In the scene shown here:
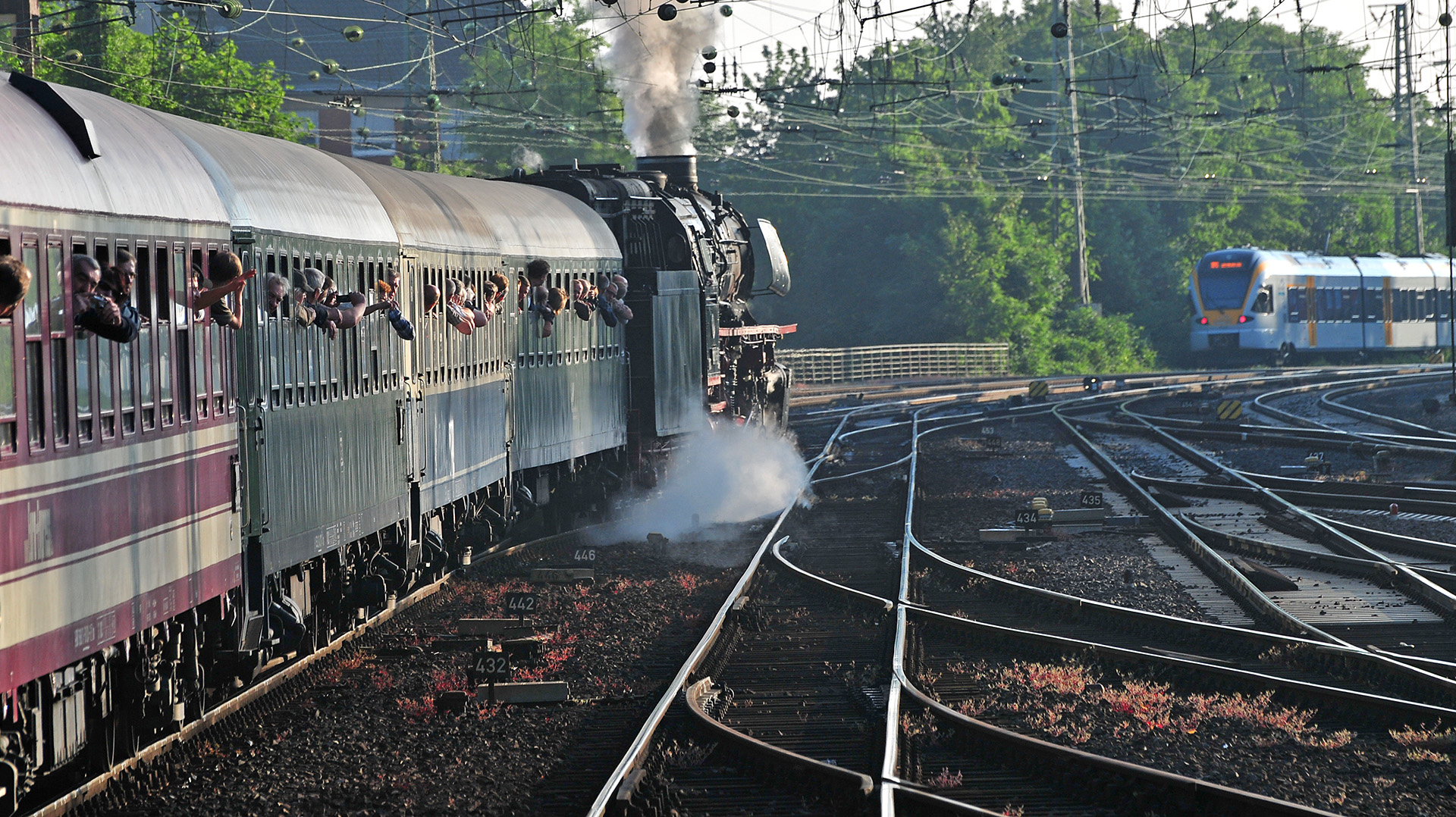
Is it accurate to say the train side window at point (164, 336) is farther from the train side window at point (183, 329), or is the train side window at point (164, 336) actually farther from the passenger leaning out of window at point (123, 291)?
the passenger leaning out of window at point (123, 291)

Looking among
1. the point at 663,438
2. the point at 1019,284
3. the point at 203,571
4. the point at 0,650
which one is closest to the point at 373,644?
the point at 203,571

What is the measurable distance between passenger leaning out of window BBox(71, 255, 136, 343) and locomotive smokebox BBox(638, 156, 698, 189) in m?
16.4

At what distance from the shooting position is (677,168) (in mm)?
23094

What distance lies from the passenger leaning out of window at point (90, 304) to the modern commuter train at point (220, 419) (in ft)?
0.20

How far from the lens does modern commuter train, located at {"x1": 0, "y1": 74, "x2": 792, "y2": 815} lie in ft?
20.5

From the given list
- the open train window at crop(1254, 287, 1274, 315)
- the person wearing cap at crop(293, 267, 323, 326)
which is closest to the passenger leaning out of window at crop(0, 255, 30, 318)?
the person wearing cap at crop(293, 267, 323, 326)

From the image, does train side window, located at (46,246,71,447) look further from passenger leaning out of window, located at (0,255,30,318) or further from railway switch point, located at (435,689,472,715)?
railway switch point, located at (435,689,472,715)

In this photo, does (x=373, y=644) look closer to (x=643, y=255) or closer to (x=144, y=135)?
(x=144, y=135)

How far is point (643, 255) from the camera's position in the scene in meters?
19.2

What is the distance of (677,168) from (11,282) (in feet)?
58.6

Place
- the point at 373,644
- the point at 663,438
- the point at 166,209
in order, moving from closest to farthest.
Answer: the point at 166,209
the point at 373,644
the point at 663,438

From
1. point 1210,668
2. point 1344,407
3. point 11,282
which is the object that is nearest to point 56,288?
point 11,282

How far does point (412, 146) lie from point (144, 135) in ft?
160

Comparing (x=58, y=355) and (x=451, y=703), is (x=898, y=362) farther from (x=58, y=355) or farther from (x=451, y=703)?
(x=58, y=355)
